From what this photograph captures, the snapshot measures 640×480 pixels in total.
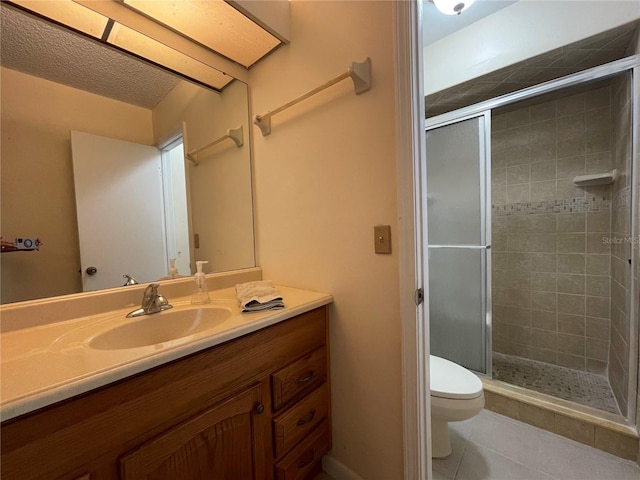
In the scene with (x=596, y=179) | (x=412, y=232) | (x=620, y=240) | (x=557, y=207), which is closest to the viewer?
(x=412, y=232)

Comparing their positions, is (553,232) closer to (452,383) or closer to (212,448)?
(452,383)

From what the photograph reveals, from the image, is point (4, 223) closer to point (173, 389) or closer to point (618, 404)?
point (173, 389)

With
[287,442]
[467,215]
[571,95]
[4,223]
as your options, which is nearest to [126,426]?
[287,442]

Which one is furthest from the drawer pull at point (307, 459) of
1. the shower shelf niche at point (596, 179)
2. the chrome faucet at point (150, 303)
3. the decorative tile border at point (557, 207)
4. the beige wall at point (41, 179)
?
the shower shelf niche at point (596, 179)

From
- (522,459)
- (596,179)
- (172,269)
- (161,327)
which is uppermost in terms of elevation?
(596,179)

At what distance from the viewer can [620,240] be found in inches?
62.1

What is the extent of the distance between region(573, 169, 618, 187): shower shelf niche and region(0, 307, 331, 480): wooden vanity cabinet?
2.07 meters

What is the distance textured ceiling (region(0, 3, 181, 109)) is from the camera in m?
0.84

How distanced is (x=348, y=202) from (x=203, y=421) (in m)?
0.87

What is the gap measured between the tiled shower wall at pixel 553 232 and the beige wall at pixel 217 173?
212 centimetres

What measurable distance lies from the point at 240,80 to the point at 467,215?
5.53ft

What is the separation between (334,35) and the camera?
3.51 ft

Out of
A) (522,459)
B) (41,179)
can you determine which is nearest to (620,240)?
(522,459)

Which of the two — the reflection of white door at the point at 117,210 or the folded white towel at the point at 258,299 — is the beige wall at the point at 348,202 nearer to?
the folded white towel at the point at 258,299
